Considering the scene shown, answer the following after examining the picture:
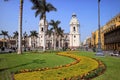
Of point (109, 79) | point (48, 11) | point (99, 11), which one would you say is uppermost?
point (48, 11)

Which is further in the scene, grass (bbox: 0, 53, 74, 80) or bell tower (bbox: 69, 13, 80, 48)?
bell tower (bbox: 69, 13, 80, 48)

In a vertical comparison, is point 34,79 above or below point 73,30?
below

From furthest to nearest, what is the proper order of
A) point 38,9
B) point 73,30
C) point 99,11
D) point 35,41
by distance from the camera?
point 35,41, point 73,30, point 38,9, point 99,11

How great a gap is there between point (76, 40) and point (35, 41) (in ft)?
126

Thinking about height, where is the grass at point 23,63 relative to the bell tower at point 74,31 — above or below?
below

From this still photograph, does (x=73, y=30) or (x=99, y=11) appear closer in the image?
(x=99, y=11)

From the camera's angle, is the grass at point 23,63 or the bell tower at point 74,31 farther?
the bell tower at point 74,31

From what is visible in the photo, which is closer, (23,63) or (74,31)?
(23,63)

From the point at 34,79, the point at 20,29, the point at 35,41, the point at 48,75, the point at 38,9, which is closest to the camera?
the point at 34,79

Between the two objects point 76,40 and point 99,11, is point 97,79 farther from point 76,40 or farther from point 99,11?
point 76,40

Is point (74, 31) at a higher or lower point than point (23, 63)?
higher

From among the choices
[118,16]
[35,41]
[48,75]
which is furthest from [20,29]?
[35,41]

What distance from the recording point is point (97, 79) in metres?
12.2

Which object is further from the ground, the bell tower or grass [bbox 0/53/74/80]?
the bell tower
